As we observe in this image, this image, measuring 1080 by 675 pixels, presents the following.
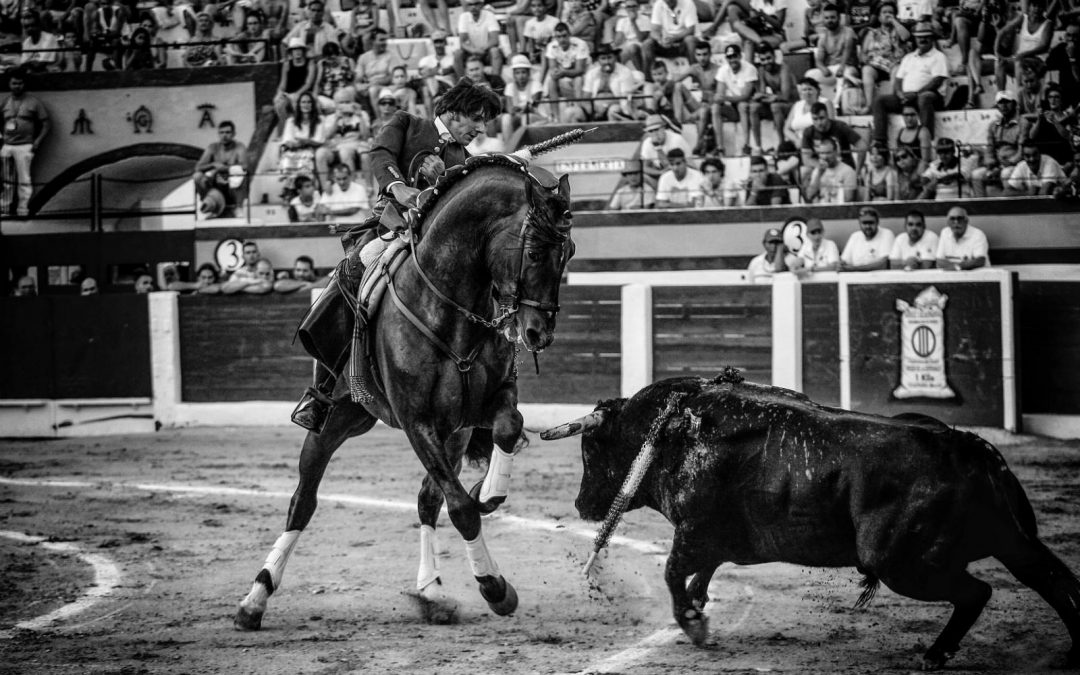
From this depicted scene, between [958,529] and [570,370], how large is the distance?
8.89 meters

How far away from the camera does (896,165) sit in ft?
41.7

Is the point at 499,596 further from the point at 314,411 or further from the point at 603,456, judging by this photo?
the point at 314,411

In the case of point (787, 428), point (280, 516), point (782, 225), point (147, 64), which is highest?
point (147, 64)

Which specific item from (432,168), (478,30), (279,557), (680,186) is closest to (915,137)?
(680,186)

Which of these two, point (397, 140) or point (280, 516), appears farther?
point (280, 516)

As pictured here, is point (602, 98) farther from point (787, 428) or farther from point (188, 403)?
point (787, 428)

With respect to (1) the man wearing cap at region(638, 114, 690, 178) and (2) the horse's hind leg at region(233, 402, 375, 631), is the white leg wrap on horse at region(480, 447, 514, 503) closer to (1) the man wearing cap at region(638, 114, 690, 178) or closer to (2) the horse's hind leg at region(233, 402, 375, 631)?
(2) the horse's hind leg at region(233, 402, 375, 631)

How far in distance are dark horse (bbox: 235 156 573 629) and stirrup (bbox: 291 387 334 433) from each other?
1.60 ft

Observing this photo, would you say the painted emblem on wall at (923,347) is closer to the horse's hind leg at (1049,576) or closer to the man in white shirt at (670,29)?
the man in white shirt at (670,29)

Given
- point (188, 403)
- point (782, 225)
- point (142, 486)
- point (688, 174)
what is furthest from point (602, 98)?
point (142, 486)

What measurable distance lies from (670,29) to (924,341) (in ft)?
18.5

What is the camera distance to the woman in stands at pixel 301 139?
1599cm

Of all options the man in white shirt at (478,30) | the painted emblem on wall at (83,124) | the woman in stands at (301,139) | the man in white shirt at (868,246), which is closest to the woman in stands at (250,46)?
the woman in stands at (301,139)

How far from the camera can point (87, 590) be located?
6543 millimetres
